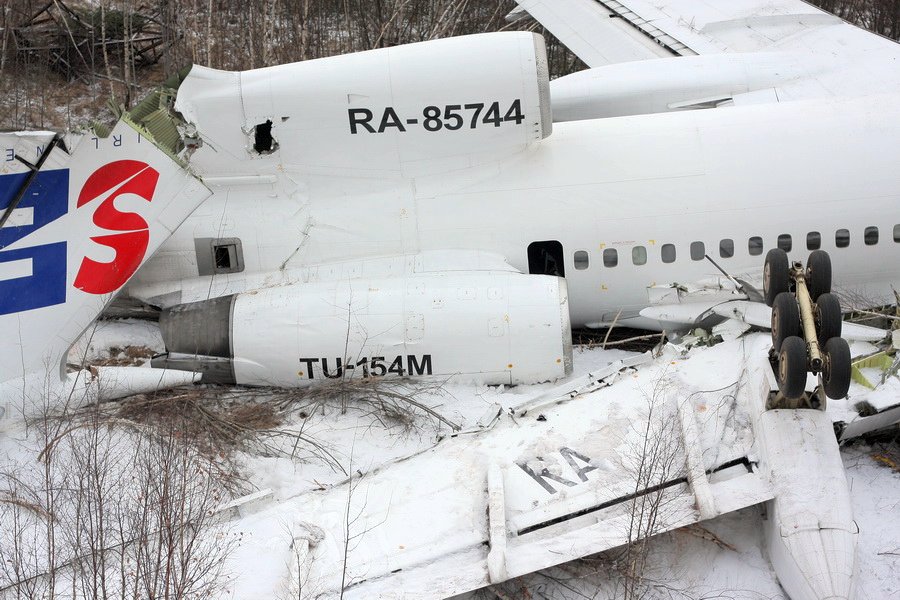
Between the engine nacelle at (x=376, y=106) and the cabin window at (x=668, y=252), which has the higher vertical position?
the engine nacelle at (x=376, y=106)

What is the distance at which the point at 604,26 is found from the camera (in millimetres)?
17859

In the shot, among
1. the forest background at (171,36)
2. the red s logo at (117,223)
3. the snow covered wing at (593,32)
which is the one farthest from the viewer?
the forest background at (171,36)

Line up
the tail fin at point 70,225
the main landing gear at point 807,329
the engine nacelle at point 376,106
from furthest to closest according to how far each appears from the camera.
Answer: the engine nacelle at point 376,106 < the tail fin at point 70,225 < the main landing gear at point 807,329

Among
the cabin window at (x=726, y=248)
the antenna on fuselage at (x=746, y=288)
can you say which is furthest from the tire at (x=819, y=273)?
the cabin window at (x=726, y=248)

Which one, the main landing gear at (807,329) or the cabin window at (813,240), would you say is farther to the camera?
the cabin window at (813,240)

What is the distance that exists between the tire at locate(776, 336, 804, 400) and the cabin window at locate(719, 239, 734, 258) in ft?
15.2

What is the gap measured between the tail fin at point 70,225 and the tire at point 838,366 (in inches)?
288

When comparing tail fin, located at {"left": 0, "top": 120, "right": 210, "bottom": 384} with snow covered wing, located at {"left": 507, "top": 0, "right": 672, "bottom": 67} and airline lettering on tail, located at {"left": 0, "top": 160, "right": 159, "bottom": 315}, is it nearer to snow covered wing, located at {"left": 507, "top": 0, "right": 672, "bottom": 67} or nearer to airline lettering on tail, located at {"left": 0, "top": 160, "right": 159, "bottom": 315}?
airline lettering on tail, located at {"left": 0, "top": 160, "right": 159, "bottom": 315}

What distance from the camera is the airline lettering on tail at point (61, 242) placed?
36.9ft

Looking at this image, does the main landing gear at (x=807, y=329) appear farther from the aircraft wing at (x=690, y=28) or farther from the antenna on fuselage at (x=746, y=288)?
the aircraft wing at (x=690, y=28)

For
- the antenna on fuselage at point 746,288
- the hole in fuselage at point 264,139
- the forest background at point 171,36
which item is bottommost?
the antenna on fuselage at point 746,288

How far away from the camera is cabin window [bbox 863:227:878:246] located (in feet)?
44.4

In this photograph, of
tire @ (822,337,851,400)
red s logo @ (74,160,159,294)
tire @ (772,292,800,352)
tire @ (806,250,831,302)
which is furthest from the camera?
red s logo @ (74,160,159,294)

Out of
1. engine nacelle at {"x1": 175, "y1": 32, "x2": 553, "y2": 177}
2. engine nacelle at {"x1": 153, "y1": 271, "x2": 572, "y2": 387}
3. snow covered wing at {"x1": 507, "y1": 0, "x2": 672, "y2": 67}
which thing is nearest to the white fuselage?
engine nacelle at {"x1": 175, "y1": 32, "x2": 553, "y2": 177}
